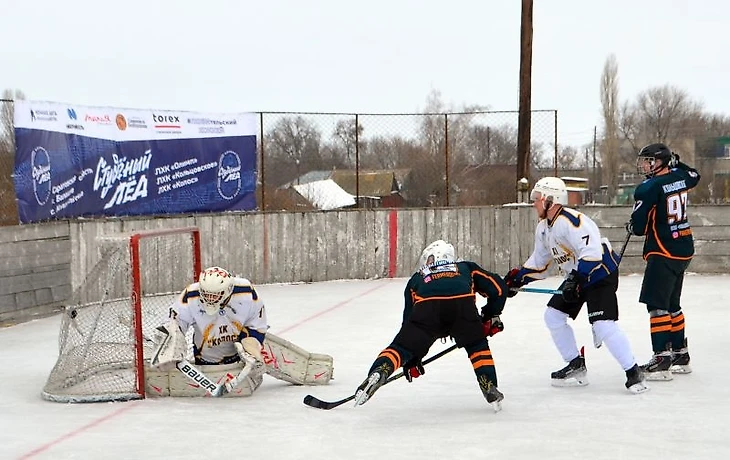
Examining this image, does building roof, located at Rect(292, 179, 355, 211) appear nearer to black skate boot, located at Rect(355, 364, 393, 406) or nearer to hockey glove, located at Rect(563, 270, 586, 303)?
hockey glove, located at Rect(563, 270, 586, 303)

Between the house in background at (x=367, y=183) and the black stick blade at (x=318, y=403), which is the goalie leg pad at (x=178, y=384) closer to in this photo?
the black stick blade at (x=318, y=403)

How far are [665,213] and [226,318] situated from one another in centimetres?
273

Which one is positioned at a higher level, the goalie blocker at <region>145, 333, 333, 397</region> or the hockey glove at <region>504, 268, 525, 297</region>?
the hockey glove at <region>504, 268, 525, 297</region>

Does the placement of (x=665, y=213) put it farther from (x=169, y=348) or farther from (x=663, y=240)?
(x=169, y=348)

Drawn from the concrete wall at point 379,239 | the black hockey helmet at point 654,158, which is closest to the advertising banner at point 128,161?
the concrete wall at point 379,239

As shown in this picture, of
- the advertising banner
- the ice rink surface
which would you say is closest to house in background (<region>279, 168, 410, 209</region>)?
the advertising banner

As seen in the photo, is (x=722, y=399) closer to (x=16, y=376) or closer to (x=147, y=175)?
(x=16, y=376)

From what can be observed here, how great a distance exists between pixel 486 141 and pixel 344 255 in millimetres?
5758

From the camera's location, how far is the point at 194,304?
5.74m

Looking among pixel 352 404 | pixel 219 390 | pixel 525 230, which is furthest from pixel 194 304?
pixel 525 230

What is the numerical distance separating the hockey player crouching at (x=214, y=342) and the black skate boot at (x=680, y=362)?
2.50 metres

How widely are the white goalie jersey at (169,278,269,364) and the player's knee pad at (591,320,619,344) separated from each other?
1.86m

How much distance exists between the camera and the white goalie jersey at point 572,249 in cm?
573

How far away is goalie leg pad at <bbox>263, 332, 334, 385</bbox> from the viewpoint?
19.9ft
